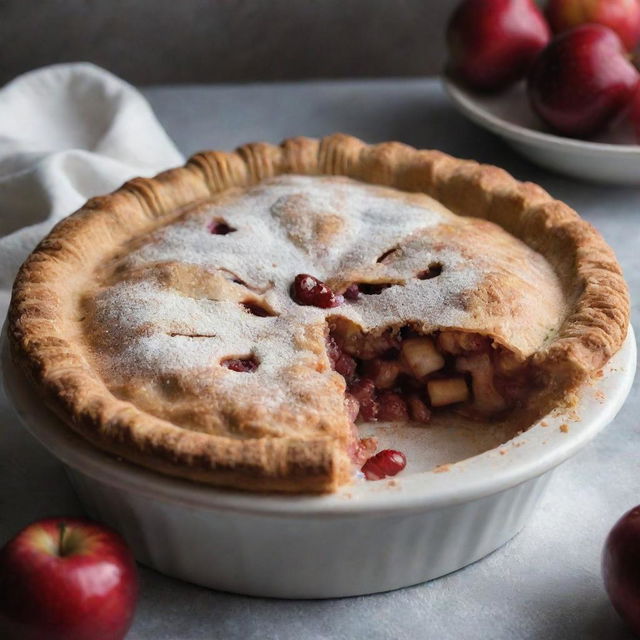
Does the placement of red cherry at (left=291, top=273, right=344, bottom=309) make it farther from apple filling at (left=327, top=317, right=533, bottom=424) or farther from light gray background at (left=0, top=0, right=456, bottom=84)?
light gray background at (left=0, top=0, right=456, bottom=84)

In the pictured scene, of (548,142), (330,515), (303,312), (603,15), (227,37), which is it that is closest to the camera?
(330,515)

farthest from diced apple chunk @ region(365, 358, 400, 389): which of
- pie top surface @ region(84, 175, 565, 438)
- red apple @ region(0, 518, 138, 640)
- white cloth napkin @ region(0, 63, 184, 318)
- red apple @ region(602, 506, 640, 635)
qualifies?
white cloth napkin @ region(0, 63, 184, 318)

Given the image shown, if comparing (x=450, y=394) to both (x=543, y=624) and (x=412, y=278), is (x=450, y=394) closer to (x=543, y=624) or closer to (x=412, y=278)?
(x=412, y=278)

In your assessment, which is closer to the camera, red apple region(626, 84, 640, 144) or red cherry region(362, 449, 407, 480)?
red cherry region(362, 449, 407, 480)

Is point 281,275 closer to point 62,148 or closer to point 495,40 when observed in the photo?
point 62,148

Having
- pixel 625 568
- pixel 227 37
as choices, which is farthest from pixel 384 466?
pixel 227 37

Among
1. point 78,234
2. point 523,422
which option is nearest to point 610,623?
point 523,422
